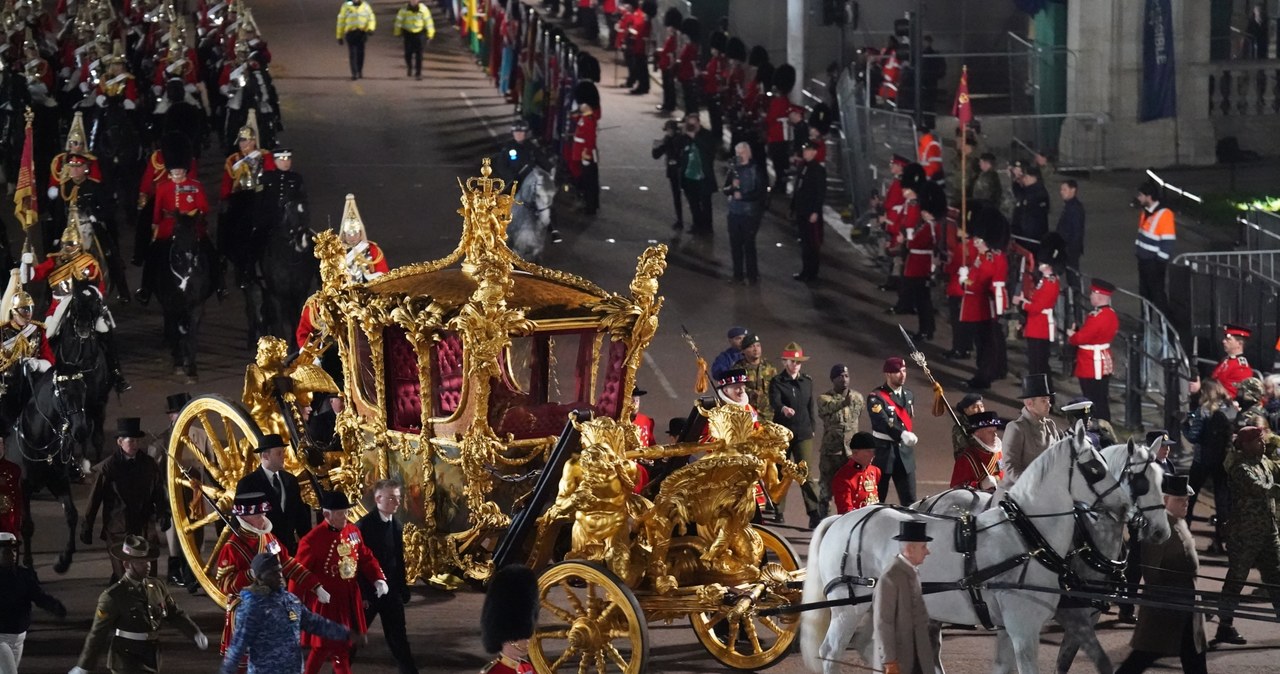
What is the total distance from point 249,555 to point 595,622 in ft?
6.81

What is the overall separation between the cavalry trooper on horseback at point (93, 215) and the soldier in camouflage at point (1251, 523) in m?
11.9

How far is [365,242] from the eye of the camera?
17.3m

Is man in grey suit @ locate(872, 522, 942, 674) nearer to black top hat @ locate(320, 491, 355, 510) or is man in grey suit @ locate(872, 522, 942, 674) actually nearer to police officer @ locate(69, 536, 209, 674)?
black top hat @ locate(320, 491, 355, 510)

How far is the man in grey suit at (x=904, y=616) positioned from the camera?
10.5m

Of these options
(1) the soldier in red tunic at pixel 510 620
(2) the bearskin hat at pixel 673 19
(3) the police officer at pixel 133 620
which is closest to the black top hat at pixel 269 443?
(3) the police officer at pixel 133 620

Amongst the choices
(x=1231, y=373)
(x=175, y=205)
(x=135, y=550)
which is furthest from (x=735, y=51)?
(x=135, y=550)

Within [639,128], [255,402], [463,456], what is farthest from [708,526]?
[639,128]

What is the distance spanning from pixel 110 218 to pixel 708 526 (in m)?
12.7

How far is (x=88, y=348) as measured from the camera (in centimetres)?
1728

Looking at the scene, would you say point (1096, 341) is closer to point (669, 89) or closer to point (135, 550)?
point (135, 550)

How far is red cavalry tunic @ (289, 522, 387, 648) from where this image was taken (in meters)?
11.6

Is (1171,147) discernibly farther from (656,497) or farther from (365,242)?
(656,497)

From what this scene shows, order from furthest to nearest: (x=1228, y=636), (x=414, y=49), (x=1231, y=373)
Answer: (x=414, y=49) < (x=1231, y=373) < (x=1228, y=636)

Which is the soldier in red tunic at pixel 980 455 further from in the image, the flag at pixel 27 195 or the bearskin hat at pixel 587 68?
the bearskin hat at pixel 587 68
